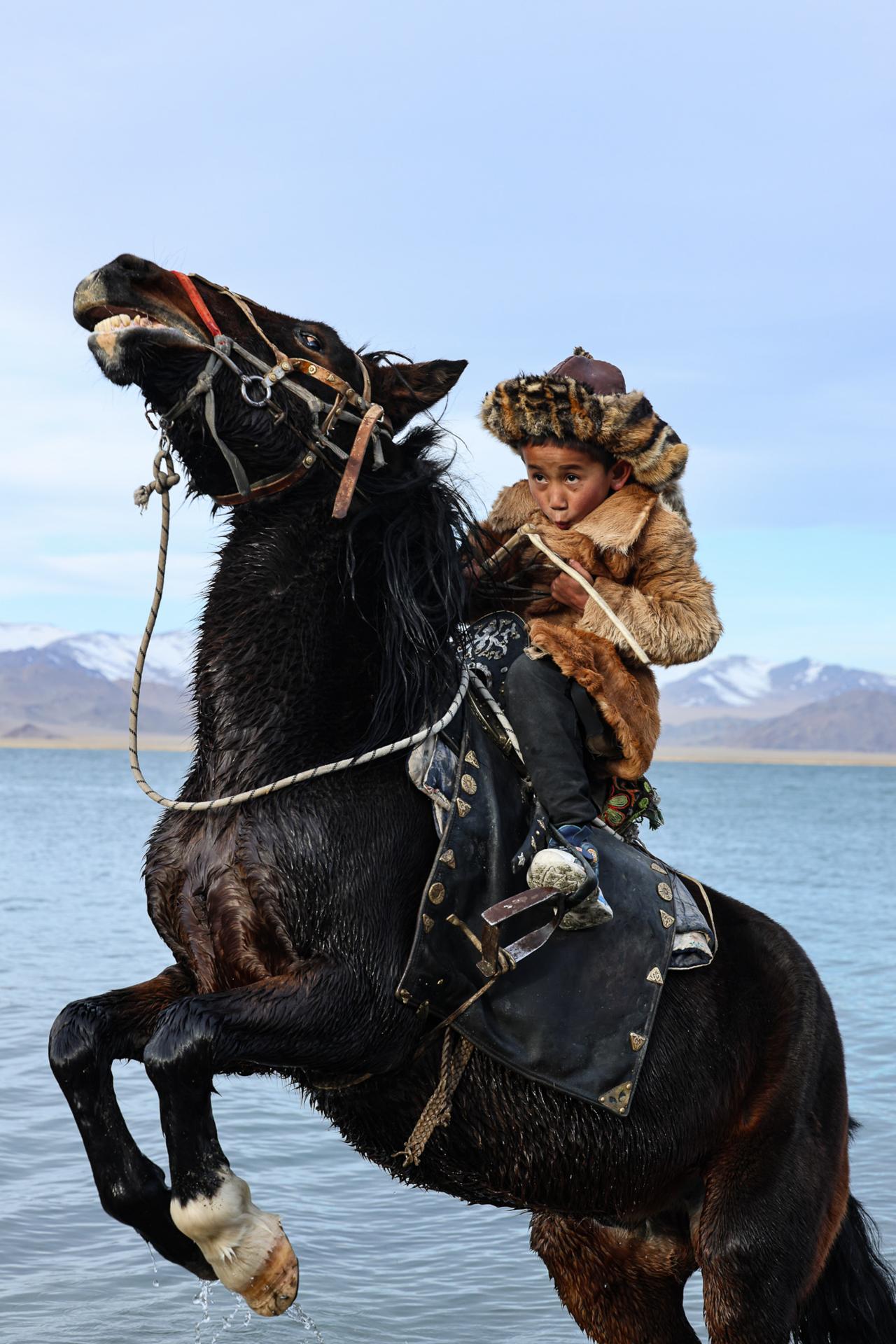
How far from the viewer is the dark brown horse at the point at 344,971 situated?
3.37 meters

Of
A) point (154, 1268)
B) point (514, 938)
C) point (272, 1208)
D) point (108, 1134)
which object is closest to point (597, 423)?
point (514, 938)

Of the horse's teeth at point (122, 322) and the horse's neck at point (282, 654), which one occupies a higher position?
the horse's teeth at point (122, 322)

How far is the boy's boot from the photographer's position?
3525 millimetres

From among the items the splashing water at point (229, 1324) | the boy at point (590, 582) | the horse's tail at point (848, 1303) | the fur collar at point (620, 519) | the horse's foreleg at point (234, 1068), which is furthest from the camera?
the splashing water at point (229, 1324)

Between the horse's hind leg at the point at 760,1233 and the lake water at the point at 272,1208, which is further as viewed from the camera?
the lake water at the point at 272,1208

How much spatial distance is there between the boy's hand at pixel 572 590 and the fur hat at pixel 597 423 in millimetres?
315

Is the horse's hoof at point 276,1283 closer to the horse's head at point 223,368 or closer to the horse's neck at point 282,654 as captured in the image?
the horse's neck at point 282,654

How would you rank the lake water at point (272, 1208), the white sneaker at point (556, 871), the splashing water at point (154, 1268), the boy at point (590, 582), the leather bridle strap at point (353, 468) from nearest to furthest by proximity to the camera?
the white sneaker at point (556, 871) → the leather bridle strap at point (353, 468) → the boy at point (590, 582) → the lake water at point (272, 1208) → the splashing water at point (154, 1268)

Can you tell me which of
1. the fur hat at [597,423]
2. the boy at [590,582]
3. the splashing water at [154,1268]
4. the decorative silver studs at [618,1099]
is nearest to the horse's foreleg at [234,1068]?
the boy at [590,582]

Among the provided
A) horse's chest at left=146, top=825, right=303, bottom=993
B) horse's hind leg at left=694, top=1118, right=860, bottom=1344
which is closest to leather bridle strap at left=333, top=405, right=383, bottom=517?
horse's chest at left=146, top=825, right=303, bottom=993

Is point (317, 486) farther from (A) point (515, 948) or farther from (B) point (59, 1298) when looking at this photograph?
(B) point (59, 1298)

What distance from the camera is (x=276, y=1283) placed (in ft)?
10.9

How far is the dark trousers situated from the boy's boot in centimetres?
5

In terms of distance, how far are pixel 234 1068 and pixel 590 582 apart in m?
1.58
